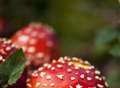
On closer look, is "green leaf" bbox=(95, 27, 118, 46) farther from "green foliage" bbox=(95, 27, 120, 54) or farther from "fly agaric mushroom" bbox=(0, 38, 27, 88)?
"fly agaric mushroom" bbox=(0, 38, 27, 88)

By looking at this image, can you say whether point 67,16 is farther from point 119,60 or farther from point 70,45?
point 119,60

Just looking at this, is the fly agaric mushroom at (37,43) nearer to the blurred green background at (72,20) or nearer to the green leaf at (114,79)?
the green leaf at (114,79)

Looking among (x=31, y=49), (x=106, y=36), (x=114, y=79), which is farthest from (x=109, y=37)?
(x=31, y=49)

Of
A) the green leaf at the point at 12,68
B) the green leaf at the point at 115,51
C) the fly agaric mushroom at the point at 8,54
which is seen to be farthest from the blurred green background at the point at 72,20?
the green leaf at the point at 12,68

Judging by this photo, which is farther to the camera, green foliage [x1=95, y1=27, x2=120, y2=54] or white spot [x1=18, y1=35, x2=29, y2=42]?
white spot [x1=18, y1=35, x2=29, y2=42]

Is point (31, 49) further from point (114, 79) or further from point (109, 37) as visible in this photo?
point (114, 79)

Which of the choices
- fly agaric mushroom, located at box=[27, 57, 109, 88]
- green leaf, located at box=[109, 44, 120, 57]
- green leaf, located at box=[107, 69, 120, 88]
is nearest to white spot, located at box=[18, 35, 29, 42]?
green leaf, located at box=[107, 69, 120, 88]
